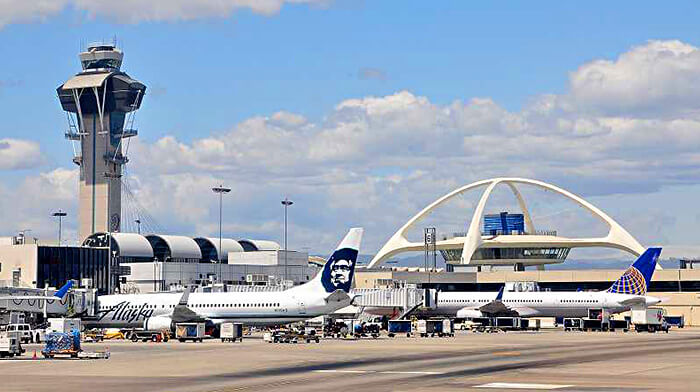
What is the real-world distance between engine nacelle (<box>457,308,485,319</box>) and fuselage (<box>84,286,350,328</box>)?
36.5m

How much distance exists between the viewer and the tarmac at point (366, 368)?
143 feet

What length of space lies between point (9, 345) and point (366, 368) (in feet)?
74.9

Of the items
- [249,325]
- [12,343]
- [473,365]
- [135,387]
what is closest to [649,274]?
[249,325]

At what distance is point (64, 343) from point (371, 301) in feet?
181

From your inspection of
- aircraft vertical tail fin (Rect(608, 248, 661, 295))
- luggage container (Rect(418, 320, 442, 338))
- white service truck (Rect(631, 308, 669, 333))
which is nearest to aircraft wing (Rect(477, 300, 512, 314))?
aircraft vertical tail fin (Rect(608, 248, 661, 295))

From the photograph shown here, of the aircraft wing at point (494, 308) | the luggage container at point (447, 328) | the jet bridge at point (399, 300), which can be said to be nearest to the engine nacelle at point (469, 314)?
the aircraft wing at point (494, 308)

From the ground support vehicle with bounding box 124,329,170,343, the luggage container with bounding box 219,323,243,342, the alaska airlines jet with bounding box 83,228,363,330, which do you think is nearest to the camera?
the luggage container with bounding box 219,323,243,342

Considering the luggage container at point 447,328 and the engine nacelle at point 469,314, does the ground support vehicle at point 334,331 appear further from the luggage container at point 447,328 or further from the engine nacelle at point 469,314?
the engine nacelle at point 469,314

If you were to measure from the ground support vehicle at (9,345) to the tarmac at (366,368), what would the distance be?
1724mm

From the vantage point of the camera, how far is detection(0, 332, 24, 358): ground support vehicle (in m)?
62.5

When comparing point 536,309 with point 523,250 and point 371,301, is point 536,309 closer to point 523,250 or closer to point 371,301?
point 371,301

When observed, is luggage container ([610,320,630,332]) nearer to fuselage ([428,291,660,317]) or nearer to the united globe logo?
fuselage ([428,291,660,317])

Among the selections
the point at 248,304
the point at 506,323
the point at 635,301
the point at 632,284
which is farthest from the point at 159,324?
the point at 632,284

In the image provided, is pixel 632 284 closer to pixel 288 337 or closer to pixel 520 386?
pixel 288 337
